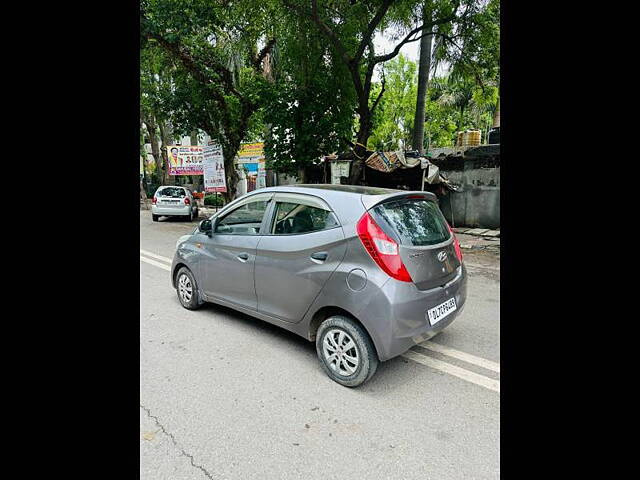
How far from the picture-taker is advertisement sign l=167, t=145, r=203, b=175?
20.0m

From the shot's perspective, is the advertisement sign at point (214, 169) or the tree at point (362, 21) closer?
the tree at point (362, 21)

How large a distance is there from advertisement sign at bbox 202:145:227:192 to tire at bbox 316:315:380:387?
38.1 ft

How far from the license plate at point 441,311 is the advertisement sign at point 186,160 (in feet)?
61.3

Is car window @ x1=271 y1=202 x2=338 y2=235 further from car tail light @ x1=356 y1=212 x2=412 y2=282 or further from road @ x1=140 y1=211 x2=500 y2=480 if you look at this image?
road @ x1=140 y1=211 x2=500 y2=480

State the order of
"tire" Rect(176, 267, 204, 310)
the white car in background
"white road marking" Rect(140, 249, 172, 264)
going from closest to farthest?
"tire" Rect(176, 267, 204, 310), "white road marking" Rect(140, 249, 172, 264), the white car in background

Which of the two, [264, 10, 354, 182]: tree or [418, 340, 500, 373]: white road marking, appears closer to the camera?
[418, 340, 500, 373]: white road marking

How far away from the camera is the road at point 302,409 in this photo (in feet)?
7.06

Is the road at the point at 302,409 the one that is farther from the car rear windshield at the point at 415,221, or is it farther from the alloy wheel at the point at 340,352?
the car rear windshield at the point at 415,221

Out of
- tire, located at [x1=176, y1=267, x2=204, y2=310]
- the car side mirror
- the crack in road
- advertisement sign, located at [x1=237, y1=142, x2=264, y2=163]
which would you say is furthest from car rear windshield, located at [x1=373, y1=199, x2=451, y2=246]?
advertisement sign, located at [x1=237, y1=142, x2=264, y2=163]

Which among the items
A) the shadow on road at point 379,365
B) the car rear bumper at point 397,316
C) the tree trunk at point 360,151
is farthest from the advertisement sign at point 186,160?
the car rear bumper at point 397,316
